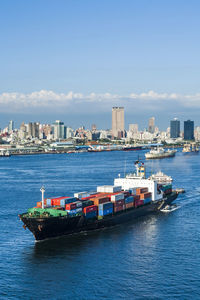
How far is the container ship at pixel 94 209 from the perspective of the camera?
3028 cm

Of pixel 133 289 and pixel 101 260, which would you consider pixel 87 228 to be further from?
pixel 133 289

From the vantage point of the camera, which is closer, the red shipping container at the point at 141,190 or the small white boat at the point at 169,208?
the red shipping container at the point at 141,190

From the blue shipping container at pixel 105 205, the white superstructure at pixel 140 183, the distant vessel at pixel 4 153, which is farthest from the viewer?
the distant vessel at pixel 4 153

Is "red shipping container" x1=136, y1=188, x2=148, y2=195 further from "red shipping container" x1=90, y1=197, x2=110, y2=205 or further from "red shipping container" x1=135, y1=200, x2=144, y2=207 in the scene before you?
"red shipping container" x1=90, y1=197, x2=110, y2=205

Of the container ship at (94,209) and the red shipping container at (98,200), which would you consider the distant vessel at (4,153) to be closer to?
the container ship at (94,209)

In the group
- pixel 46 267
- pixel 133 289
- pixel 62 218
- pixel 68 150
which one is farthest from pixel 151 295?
pixel 68 150

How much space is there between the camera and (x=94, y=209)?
33531 mm

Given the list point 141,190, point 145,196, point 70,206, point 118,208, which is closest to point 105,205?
point 118,208

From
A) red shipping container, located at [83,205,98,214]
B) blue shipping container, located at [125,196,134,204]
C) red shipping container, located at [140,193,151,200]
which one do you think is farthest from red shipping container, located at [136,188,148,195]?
red shipping container, located at [83,205,98,214]

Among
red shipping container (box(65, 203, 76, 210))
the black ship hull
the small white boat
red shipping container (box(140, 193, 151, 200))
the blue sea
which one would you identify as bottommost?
the blue sea

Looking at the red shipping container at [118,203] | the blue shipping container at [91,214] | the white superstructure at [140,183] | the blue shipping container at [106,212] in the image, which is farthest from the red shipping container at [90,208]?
the white superstructure at [140,183]

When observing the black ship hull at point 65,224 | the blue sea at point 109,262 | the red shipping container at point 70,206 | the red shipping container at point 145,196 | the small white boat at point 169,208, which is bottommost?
the blue sea at point 109,262

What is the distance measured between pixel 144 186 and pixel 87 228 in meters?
11.3

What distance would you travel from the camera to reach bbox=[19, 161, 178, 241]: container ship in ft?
99.3
